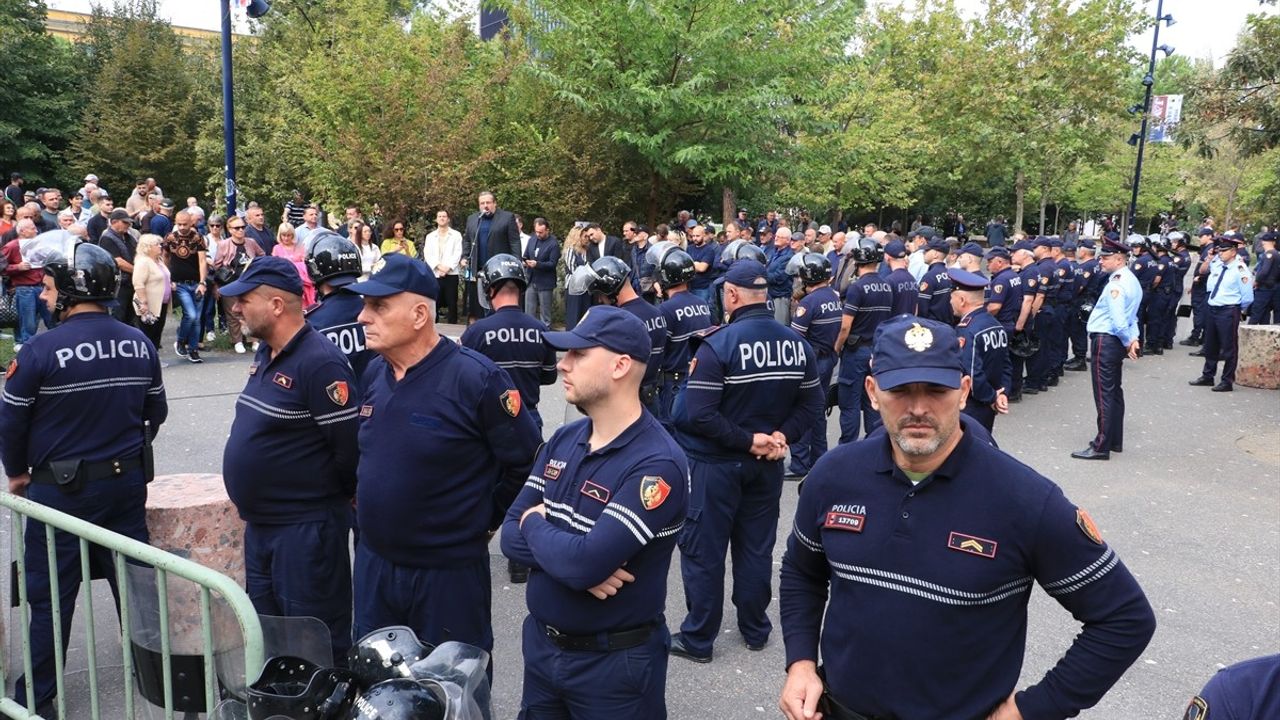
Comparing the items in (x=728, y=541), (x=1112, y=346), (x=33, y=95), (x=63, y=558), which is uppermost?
(x=33, y=95)

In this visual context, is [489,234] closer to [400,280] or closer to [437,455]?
[400,280]

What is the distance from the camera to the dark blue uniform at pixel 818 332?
8398 millimetres

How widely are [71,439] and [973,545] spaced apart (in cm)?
399

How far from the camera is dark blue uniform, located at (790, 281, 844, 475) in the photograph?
27.6 ft

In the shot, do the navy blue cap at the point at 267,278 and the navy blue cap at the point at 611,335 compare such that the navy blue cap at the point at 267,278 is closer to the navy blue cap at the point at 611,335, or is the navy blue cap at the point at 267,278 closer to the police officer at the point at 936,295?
the navy blue cap at the point at 611,335

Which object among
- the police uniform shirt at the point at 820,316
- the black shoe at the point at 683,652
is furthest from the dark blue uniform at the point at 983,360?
the black shoe at the point at 683,652

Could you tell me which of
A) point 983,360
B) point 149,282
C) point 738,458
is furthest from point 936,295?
point 149,282

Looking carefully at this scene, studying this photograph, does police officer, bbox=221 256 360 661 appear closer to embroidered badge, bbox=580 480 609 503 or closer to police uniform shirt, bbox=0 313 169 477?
police uniform shirt, bbox=0 313 169 477

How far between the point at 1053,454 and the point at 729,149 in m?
9.45

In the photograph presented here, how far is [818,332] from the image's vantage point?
8547mm

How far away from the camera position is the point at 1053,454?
993 cm

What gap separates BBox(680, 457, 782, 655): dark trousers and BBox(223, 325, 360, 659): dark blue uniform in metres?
1.90

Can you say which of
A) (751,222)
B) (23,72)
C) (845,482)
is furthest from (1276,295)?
(23,72)

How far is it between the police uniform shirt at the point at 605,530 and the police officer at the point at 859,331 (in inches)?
242
